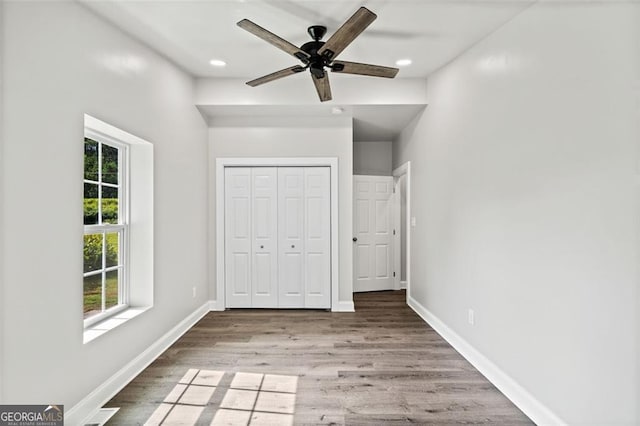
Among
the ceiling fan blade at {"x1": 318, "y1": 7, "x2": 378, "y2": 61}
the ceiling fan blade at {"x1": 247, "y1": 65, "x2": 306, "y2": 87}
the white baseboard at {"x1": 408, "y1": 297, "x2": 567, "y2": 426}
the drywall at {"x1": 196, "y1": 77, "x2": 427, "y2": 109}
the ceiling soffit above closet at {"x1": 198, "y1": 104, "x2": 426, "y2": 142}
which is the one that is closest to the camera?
the ceiling fan blade at {"x1": 318, "y1": 7, "x2": 378, "y2": 61}

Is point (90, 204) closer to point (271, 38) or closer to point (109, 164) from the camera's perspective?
point (109, 164)

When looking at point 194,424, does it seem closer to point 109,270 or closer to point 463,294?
point 109,270

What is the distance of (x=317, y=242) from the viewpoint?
14.4 ft

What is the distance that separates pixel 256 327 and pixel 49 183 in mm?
2481

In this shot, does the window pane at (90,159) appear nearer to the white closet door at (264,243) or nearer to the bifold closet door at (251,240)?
the bifold closet door at (251,240)

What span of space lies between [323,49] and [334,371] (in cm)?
242

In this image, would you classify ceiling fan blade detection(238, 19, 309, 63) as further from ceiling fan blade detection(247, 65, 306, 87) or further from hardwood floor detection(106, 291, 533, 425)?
hardwood floor detection(106, 291, 533, 425)

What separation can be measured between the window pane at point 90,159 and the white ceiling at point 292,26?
0.91 metres

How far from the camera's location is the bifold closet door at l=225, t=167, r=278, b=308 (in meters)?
4.37

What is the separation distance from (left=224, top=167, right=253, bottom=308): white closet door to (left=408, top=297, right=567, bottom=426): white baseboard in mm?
2364

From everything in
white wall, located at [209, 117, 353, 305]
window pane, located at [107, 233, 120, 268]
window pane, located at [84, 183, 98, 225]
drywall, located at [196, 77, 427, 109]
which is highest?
drywall, located at [196, 77, 427, 109]

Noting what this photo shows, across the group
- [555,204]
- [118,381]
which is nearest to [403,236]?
[555,204]

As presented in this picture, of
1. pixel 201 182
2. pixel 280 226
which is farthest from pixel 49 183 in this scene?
pixel 280 226

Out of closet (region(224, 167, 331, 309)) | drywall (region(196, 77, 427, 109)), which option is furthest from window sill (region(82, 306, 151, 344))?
drywall (region(196, 77, 427, 109))
